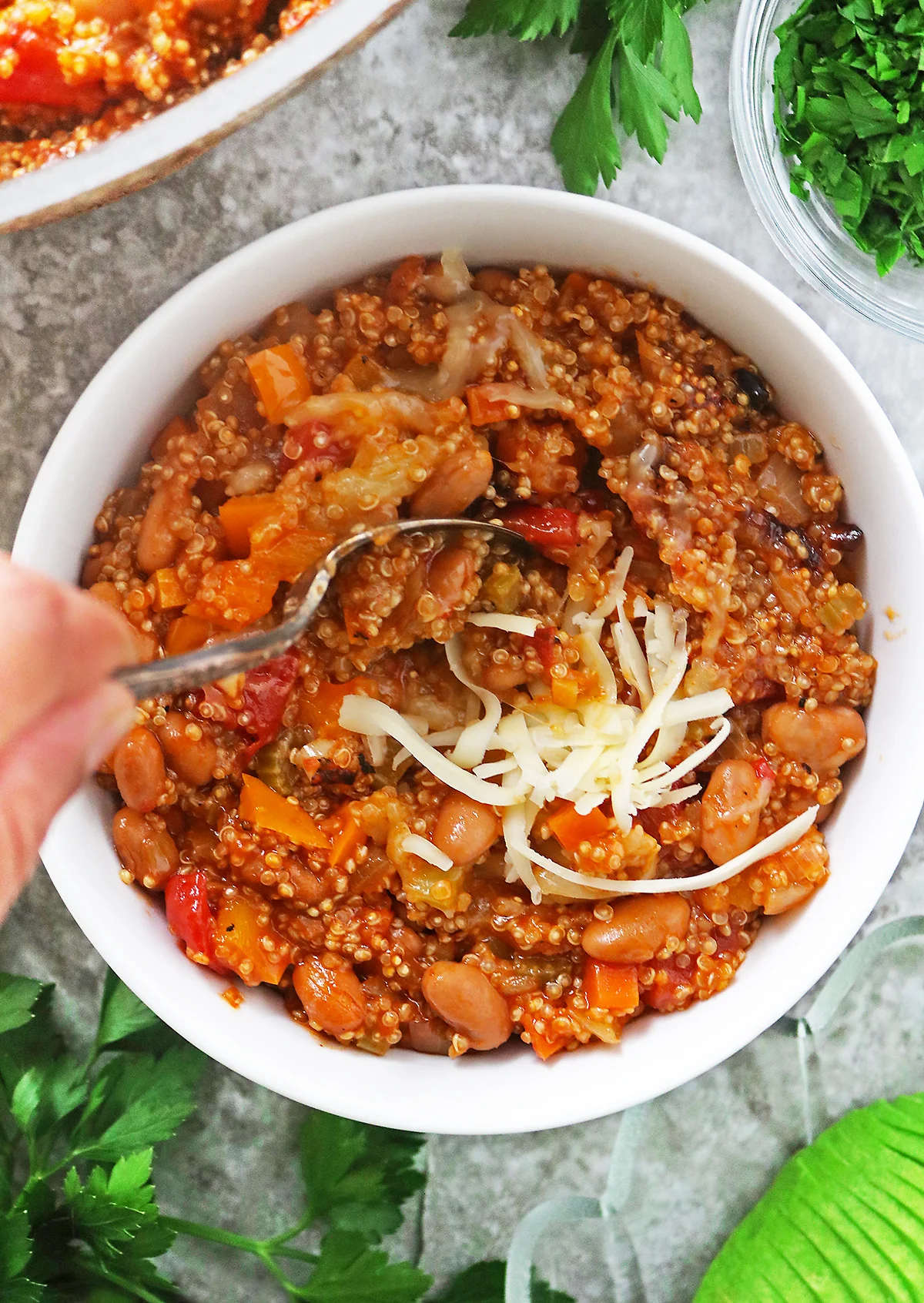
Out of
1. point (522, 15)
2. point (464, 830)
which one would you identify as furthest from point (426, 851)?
point (522, 15)

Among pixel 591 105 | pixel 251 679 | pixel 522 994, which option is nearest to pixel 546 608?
pixel 251 679

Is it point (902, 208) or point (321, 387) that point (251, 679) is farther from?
point (902, 208)

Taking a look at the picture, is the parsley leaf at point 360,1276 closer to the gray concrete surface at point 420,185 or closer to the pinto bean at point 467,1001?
the gray concrete surface at point 420,185

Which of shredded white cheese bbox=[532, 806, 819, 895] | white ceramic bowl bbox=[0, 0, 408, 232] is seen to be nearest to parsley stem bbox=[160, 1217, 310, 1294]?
shredded white cheese bbox=[532, 806, 819, 895]

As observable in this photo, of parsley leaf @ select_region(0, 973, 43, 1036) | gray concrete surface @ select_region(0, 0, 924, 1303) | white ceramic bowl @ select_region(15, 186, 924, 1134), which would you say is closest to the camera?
white ceramic bowl @ select_region(15, 186, 924, 1134)

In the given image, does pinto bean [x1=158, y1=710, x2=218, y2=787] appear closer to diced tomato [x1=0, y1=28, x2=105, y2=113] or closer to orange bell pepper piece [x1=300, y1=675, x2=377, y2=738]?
orange bell pepper piece [x1=300, y1=675, x2=377, y2=738]

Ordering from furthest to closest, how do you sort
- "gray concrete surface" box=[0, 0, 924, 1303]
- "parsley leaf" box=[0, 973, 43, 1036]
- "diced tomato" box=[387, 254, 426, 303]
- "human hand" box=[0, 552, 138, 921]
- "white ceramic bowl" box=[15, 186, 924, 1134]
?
"parsley leaf" box=[0, 973, 43, 1036] < "gray concrete surface" box=[0, 0, 924, 1303] < "diced tomato" box=[387, 254, 426, 303] < "white ceramic bowl" box=[15, 186, 924, 1134] < "human hand" box=[0, 552, 138, 921]

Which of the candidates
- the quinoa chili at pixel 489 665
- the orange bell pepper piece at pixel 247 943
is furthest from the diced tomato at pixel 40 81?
the orange bell pepper piece at pixel 247 943
